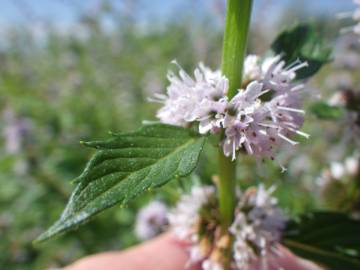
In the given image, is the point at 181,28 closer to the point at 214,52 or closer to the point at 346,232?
the point at 214,52

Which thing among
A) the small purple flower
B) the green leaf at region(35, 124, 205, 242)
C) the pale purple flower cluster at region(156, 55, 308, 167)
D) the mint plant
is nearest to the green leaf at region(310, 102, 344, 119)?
the mint plant

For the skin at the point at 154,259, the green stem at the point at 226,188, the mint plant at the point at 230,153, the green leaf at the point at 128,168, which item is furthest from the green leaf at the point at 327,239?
the green leaf at the point at 128,168

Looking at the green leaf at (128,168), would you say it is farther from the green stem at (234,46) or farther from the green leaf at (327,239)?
the green leaf at (327,239)

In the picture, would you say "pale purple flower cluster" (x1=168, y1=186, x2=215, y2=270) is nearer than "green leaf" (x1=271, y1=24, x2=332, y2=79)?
No

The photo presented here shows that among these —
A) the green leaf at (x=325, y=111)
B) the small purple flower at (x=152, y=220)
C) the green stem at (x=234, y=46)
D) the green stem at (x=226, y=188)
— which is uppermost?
the small purple flower at (x=152, y=220)

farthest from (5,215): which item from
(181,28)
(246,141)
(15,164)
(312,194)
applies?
(181,28)

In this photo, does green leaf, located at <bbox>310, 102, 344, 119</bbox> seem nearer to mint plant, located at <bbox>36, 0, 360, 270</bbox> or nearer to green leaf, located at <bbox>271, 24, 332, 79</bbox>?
mint plant, located at <bbox>36, 0, 360, 270</bbox>
